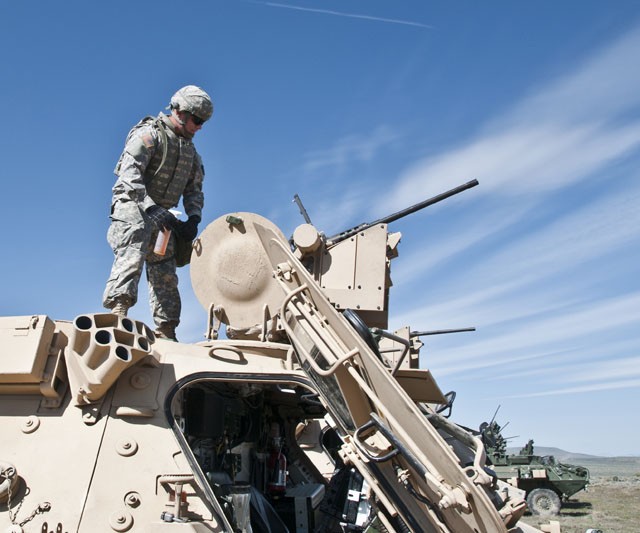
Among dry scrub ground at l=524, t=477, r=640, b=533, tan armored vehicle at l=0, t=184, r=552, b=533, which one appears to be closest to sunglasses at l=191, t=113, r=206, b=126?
tan armored vehicle at l=0, t=184, r=552, b=533

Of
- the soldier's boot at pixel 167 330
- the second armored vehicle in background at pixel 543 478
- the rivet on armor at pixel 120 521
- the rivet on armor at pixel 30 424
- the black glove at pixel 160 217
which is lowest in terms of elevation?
the rivet on armor at pixel 120 521

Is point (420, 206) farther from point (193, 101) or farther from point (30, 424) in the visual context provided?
point (30, 424)

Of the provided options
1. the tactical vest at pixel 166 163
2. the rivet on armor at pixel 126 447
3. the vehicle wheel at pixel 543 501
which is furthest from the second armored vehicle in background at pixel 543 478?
the rivet on armor at pixel 126 447

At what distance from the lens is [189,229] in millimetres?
6086

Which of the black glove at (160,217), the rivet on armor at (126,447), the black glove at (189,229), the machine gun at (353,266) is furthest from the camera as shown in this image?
the machine gun at (353,266)

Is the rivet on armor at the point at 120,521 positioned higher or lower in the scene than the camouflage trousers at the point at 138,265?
lower

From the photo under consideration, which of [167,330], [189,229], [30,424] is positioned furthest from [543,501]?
[30,424]

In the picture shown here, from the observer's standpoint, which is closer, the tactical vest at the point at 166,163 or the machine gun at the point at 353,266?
the tactical vest at the point at 166,163

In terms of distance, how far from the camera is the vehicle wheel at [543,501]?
2120 centimetres

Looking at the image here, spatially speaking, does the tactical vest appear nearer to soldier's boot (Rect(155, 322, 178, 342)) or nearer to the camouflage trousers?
the camouflage trousers

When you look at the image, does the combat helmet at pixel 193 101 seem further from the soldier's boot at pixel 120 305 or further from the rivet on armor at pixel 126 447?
the rivet on armor at pixel 126 447

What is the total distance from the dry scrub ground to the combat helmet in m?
9.76

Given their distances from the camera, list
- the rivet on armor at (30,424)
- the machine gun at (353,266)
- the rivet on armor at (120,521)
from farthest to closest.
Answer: the machine gun at (353,266), the rivet on armor at (30,424), the rivet on armor at (120,521)

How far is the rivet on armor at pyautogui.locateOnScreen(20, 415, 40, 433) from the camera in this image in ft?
13.6
